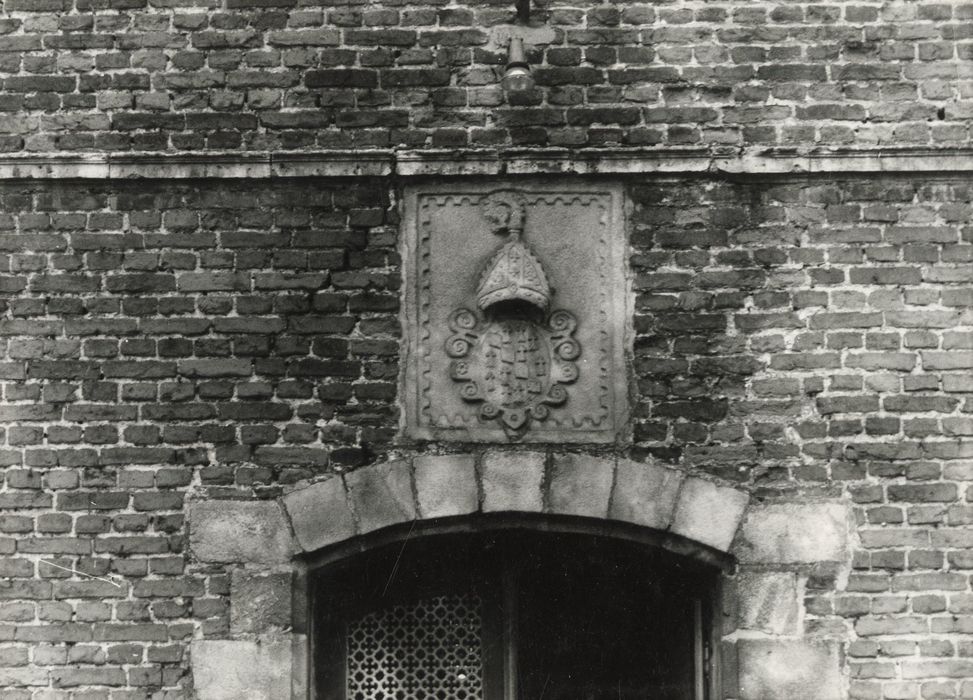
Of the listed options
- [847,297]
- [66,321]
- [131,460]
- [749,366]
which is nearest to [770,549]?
[749,366]

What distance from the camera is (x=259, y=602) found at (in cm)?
458

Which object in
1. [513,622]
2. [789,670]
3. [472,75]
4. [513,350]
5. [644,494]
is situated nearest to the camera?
[789,670]

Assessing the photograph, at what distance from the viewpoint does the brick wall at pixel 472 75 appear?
480 centimetres

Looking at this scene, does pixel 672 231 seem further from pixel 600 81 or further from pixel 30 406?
pixel 30 406

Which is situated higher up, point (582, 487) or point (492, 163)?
point (492, 163)

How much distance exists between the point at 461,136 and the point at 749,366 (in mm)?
1597

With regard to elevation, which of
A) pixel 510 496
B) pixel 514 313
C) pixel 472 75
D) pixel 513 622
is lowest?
pixel 513 622

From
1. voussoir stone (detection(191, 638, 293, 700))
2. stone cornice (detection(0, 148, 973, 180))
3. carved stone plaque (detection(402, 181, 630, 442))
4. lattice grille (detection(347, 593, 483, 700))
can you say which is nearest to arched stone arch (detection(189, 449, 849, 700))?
voussoir stone (detection(191, 638, 293, 700))

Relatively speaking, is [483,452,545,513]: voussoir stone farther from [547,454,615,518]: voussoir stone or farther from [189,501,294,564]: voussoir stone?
[189,501,294,564]: voussoir stone

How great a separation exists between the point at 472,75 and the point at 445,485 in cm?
180

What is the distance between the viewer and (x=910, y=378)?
4.68m

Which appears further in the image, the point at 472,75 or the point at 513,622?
the point at 513,622

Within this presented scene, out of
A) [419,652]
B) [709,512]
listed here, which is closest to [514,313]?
[709,512]

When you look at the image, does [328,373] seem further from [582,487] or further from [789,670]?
[789,670]
